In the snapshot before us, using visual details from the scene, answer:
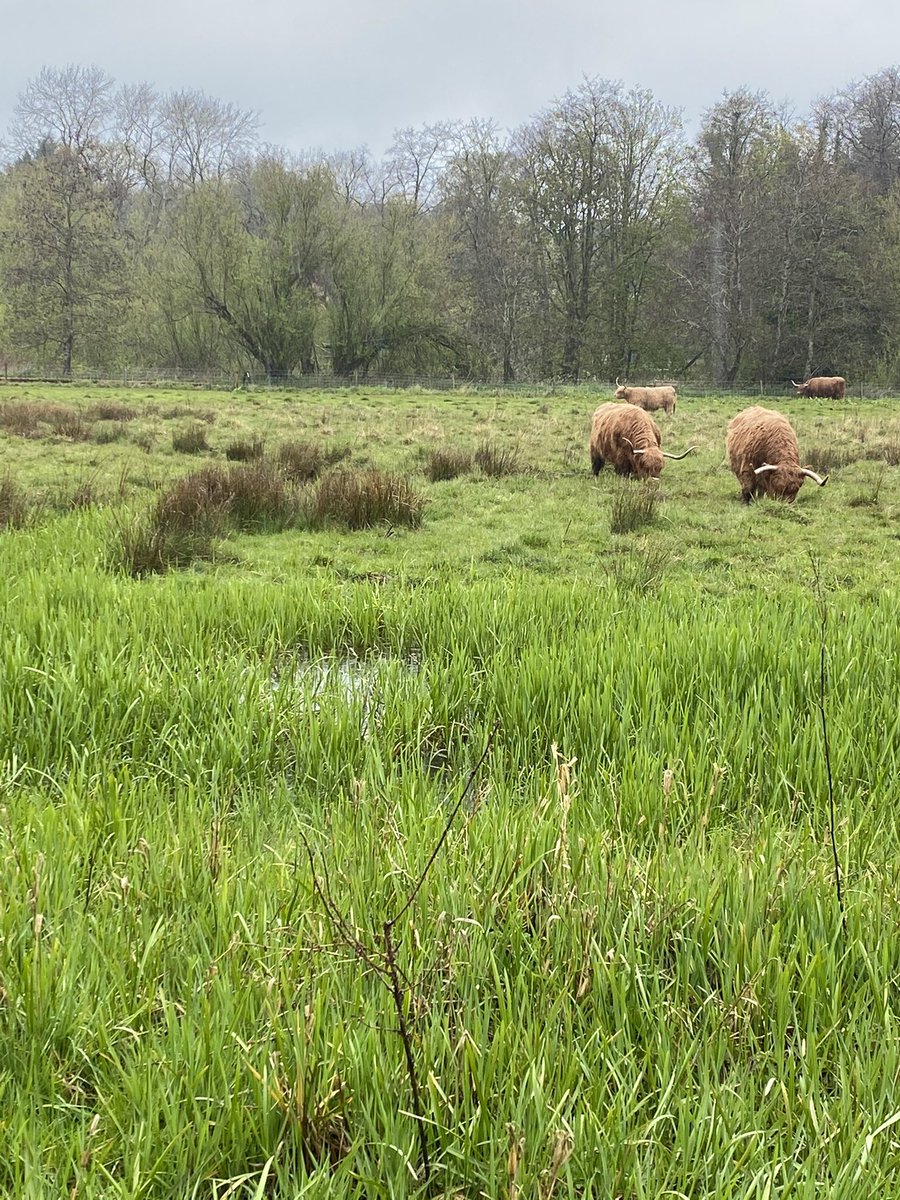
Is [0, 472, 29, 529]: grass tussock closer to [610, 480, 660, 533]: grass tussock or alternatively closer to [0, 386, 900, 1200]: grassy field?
[0, 386, 900, 1200]: grassy field

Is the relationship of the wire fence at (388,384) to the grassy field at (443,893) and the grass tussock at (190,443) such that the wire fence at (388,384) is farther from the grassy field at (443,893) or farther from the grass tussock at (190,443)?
the grassy field at (443,893)

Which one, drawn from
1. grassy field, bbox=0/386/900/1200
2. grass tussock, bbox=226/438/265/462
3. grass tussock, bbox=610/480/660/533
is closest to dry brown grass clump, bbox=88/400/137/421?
grass tussock, bbox=226/438/265/462

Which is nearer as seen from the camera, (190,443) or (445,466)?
(445,466)

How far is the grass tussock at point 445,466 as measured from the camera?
12.9 m

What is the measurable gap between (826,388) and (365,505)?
3242 cm

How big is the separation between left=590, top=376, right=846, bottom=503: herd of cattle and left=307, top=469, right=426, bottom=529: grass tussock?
14.7ft

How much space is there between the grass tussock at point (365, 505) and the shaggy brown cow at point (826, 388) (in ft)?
103

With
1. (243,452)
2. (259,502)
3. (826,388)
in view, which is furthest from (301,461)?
(826,388)

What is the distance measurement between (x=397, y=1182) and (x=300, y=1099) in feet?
0.71

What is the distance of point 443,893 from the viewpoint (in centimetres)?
210

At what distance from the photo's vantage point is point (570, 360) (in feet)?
144

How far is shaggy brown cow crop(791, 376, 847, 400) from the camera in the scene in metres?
35.4

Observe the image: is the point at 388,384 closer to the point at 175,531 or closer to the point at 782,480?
the point at 782,480

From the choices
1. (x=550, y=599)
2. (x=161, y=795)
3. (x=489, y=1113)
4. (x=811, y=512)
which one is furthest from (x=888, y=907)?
(x=811, y=512)
